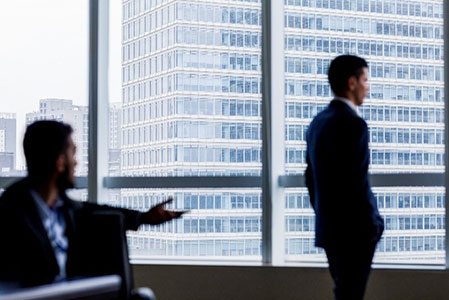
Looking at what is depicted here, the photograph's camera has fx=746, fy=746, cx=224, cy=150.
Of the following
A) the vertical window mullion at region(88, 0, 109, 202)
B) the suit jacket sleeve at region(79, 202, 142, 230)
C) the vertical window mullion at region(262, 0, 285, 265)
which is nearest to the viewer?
the suit jacket sleeve at region(79, 202, 142, 230)

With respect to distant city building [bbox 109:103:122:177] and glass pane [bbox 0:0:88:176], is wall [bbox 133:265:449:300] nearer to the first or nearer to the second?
distant city building [bbox 109:103:122:177]

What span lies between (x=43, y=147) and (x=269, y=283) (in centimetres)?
297

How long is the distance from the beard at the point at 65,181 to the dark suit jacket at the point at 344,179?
1.40 m

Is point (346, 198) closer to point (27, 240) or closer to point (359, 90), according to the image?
point (359, 90)

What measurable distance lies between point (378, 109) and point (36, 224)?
3.52 metres

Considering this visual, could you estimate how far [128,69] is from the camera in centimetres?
582

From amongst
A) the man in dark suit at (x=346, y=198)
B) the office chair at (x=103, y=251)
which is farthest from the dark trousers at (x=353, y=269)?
the office chair at (x=103, y=251)

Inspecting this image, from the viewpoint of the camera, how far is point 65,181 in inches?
104

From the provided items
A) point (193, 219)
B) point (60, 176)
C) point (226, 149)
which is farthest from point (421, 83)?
point (60, 176)

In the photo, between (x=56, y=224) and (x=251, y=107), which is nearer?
(x=56, y=224)

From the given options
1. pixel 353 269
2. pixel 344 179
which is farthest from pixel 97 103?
pixel 353 269

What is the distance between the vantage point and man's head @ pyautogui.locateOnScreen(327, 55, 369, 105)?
3.70m

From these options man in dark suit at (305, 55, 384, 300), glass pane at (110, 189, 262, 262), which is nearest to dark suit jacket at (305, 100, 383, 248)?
man in dark suit at (305, 55, 384, 300)

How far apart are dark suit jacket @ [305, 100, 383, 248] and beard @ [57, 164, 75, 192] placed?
4.61ft
